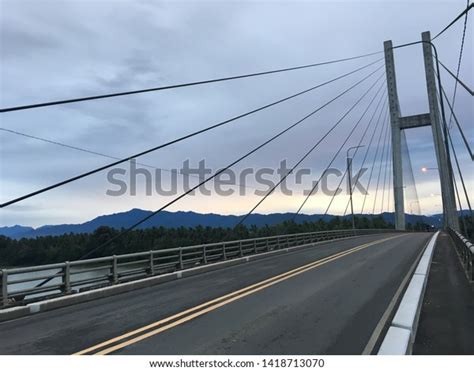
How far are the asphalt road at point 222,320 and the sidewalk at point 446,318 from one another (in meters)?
0.84

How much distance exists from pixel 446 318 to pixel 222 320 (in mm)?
4228

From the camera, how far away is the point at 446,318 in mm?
8023

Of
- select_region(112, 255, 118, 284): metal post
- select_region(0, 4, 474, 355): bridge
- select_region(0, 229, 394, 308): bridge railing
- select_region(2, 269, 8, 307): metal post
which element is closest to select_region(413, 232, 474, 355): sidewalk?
select_region(0, 4, 474, 355): bridge

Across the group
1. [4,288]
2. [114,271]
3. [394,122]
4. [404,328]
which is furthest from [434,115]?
[4,288]

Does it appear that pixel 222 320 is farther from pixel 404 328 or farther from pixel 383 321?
pixel 404 328

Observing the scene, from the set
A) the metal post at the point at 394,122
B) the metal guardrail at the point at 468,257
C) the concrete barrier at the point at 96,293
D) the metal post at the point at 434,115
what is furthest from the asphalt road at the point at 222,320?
the metal post at the point at 394,122

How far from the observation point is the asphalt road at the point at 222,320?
6445mm
